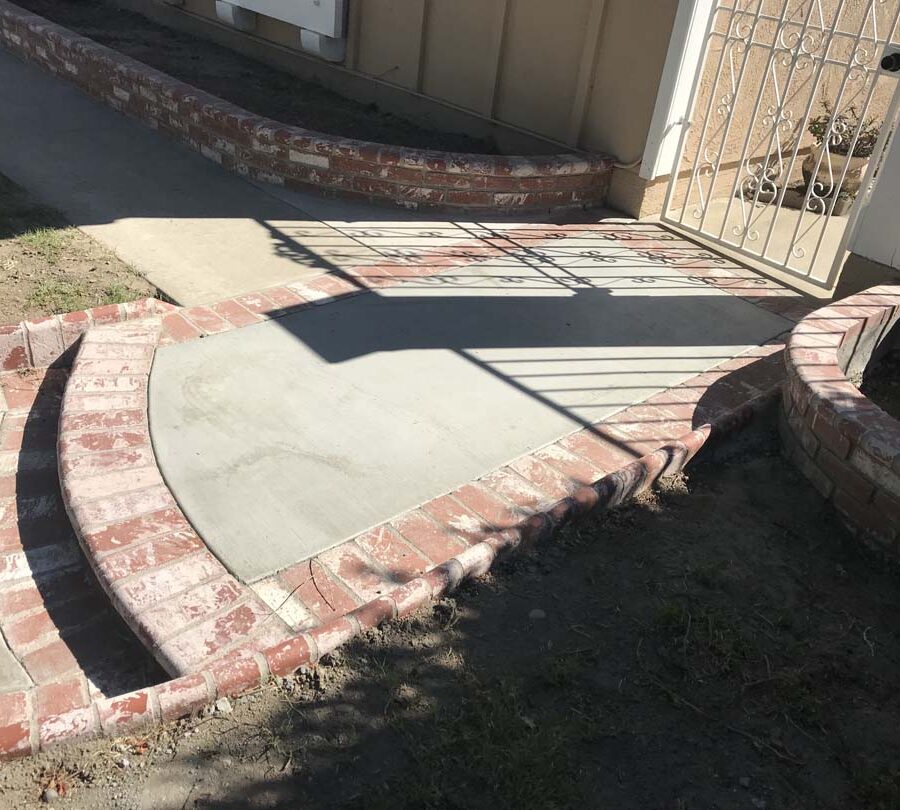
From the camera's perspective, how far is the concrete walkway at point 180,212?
201 inches

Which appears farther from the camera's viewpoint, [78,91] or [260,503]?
[78,91]

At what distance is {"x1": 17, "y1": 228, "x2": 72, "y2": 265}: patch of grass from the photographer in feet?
16.6

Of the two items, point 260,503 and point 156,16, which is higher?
point 156,16

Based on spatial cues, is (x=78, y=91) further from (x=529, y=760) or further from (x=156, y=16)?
(x=529, y=760)

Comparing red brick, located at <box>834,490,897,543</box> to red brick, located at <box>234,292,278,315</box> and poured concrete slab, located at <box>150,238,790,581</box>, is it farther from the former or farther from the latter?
red brick, located at <box>234,292,278,315</box>

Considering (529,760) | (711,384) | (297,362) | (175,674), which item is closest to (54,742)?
(175,674)

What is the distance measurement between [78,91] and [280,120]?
231cm

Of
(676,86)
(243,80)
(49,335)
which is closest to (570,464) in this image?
(49,335)

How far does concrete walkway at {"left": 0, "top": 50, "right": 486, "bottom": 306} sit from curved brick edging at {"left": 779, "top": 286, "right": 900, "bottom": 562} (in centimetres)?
264

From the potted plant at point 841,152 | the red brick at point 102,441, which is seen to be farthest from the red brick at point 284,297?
the potted plant at point 841,152

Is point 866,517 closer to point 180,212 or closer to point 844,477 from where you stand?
point 844,477

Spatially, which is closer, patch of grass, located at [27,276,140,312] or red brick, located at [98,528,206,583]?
red brick, located at [98,528,206,583]

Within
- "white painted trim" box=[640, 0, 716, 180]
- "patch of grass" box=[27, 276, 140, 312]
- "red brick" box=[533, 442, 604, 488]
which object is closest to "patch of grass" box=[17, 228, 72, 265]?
"patch of grass" box=[27, 276, 140, 312]

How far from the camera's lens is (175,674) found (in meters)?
2.54
